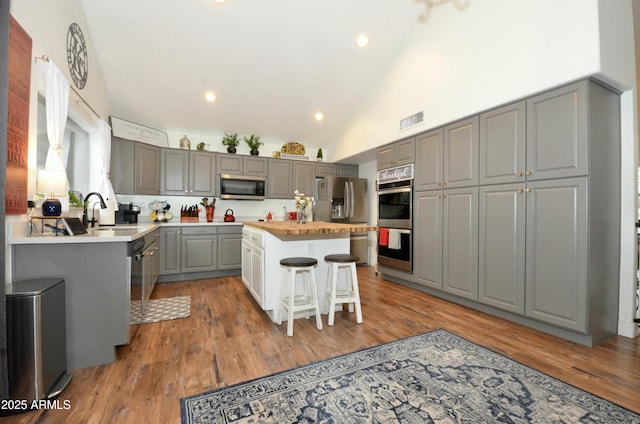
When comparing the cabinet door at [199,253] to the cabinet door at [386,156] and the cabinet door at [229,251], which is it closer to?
the cabinet door at [229,251]

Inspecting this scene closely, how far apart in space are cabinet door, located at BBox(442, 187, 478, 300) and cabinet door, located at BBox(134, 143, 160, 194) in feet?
14.3

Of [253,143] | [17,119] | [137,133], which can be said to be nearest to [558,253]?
[17,119]

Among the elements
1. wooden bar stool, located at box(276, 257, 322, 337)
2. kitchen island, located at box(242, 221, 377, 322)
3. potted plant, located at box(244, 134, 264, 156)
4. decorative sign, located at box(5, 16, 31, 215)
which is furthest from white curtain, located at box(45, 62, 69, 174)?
potted plant, located at box(244, 134, 264, 156)

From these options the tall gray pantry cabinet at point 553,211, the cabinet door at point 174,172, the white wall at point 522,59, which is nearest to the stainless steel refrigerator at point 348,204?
the white wall at point 522,59

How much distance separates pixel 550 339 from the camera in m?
2.40

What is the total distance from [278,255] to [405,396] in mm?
1596

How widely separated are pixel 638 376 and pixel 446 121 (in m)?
2.70

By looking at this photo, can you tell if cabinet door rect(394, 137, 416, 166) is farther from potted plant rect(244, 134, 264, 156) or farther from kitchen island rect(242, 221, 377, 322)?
potted plant rect(244, 134, 264, 156)

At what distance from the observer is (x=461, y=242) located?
3.24 metres

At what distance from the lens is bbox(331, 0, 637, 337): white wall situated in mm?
2234

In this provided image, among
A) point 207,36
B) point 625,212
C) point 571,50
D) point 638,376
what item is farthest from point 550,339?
point 207,36

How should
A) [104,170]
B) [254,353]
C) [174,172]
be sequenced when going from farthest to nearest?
1. [174,172]
2. [104,170]
3. [254,353]

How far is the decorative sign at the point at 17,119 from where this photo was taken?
1675 millimetres

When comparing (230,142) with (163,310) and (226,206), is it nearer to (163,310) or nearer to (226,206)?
(226,206)
